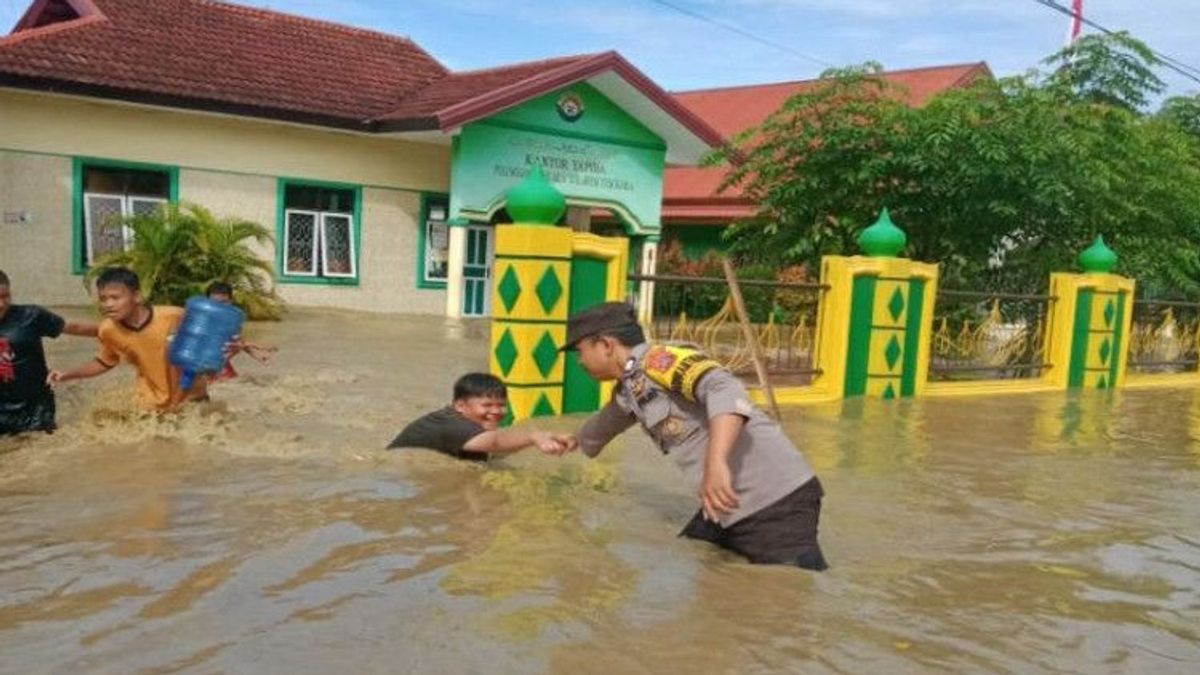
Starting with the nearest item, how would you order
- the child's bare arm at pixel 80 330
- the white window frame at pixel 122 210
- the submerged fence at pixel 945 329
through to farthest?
the child's bare arm at pixel 80 330 → the submerged fence at pixel 945 329 → the white window frame at pixel 122 210

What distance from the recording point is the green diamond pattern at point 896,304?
10.8 m

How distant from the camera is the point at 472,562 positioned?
13.8 ft

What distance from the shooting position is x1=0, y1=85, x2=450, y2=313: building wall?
1547 centimetres

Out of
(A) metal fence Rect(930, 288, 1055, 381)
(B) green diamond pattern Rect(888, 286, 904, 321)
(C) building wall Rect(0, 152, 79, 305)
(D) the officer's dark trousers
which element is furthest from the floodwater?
(C) building wall Rect(0, 152, 79, 305)

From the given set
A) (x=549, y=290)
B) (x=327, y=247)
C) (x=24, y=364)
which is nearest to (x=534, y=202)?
(x=549, y=290)

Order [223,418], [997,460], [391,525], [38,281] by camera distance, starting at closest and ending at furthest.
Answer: [391,525] < [223,418] < [997,460] < [38,281]

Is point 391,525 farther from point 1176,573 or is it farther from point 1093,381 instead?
point 1093,381

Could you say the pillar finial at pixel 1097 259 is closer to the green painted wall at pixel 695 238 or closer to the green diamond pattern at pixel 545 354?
the green diamond pattern at pixel 545 354

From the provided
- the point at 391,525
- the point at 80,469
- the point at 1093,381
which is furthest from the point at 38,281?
the point at 1093,381

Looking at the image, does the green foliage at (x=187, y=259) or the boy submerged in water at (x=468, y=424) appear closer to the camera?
the boy submerged in water at (x=468, y=424)

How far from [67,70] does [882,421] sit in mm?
12178

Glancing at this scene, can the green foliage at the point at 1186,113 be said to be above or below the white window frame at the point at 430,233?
above

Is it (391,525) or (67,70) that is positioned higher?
(67,70)

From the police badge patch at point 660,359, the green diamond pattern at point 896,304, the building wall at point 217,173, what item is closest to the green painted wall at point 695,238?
the building wall at point 217,173
